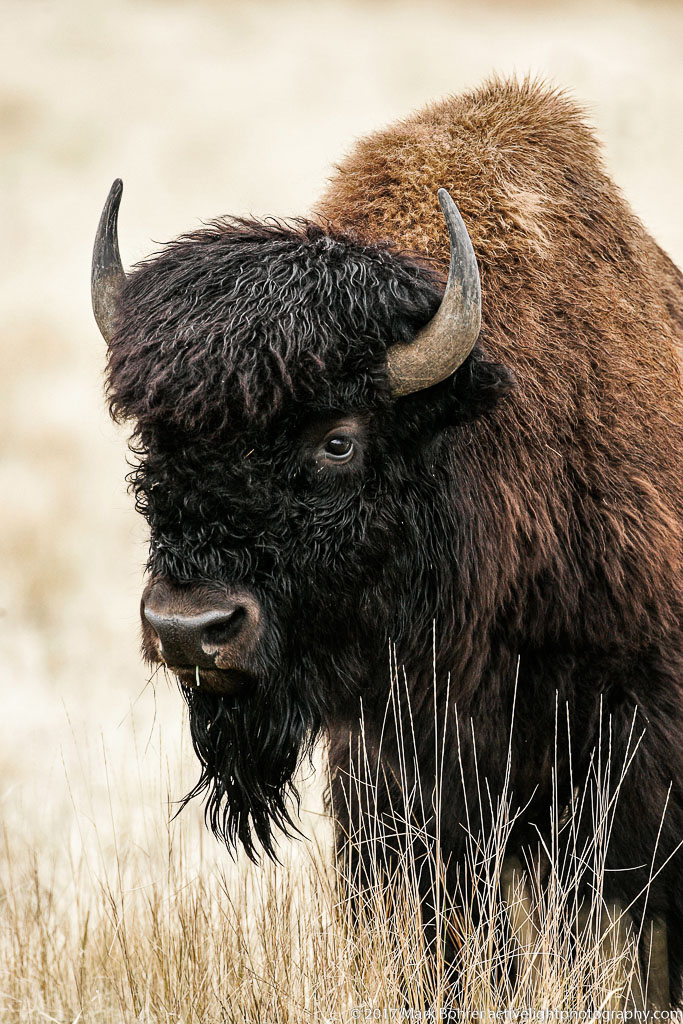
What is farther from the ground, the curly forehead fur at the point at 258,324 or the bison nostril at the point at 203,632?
the curly forehead fur at the point at 258,324

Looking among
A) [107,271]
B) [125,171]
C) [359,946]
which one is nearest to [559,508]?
[359,946]

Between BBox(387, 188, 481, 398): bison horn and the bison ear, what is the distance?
0.13m

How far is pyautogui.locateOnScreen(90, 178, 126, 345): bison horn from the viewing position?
3.83 m

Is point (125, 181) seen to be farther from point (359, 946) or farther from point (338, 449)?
point (359, 946)

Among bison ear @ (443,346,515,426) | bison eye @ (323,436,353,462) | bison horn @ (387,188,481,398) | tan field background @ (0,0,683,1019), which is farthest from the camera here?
tan field background @ (0,0,683,1019)

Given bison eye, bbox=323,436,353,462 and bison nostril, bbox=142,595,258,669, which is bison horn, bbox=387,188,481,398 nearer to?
bison eye, bbox=323,436,353,462

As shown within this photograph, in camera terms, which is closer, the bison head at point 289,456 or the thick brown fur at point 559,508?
the bison head at point 289,456

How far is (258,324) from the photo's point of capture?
328 centimetres

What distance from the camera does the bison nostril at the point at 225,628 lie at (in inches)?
126

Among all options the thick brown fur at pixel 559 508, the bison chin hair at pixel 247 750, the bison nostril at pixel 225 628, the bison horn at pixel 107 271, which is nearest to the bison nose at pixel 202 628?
the bison nostril at pixel 225 628

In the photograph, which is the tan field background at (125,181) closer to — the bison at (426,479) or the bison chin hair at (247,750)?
the bison chin hair at (247,750)

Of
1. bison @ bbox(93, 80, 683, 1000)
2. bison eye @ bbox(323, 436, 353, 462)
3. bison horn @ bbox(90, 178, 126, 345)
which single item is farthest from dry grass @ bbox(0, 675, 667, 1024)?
bison horn @ bbox(90, 178, 126, 345)

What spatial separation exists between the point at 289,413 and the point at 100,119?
25299mm

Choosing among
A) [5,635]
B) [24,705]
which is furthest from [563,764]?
[5,635]
